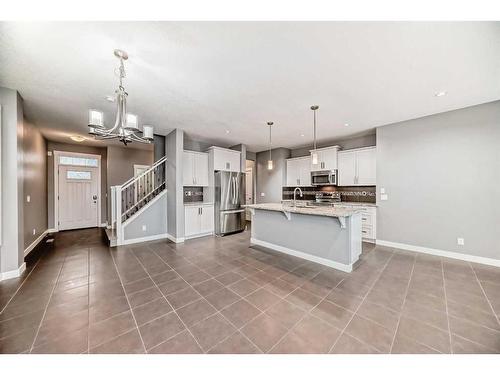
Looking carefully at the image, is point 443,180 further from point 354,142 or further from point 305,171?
point 305,171

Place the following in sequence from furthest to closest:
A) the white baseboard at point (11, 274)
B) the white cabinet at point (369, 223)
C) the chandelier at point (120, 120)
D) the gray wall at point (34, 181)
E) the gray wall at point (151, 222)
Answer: the gray wall at point (151, 222) < the white cabinet at point (369, 223) < the gray wall at point (34, 181) < the white baseboard at point (11, 274) < the chandelier at point (120, 120)

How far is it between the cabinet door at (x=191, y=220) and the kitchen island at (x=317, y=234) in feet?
5.87

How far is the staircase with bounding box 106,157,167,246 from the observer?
419cm

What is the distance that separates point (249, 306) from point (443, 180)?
164 inches

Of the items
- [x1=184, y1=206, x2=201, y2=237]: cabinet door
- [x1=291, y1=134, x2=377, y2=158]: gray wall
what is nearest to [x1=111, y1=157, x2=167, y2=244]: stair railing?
[x1=184, y1=206, x2=201, y2=237]: cabinet door

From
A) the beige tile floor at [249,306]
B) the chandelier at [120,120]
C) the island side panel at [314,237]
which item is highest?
the chandelier at [120,120]

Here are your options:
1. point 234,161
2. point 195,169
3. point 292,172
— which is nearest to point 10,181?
point 195,169

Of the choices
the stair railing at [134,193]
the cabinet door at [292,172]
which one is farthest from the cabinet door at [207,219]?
the cabinet door at [292,172]

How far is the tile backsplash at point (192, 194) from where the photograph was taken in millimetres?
5379

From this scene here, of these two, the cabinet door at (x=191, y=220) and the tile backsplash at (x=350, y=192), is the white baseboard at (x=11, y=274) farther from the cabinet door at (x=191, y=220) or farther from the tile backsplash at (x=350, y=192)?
the tile backsplash at (x=350, y=192)

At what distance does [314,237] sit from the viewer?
3182 millimetres

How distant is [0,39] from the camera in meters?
1.69

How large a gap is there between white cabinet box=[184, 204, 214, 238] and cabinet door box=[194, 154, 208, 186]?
2.34 ft
